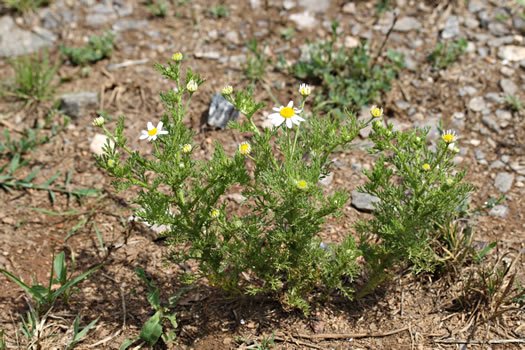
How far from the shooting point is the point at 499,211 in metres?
3.38

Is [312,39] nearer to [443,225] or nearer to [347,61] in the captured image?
[347,61]

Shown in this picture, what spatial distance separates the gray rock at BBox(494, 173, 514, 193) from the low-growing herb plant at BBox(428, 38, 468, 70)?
1199 mm

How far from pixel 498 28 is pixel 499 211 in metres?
2.08

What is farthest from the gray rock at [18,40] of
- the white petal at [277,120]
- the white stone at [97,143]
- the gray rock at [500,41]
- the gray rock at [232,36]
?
the gray rock at [500,41]

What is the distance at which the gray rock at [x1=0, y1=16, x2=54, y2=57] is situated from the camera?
4898 millimetres

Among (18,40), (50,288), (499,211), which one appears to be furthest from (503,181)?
(18,40)

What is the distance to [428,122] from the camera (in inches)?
159

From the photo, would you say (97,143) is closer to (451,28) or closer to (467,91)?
(467,91)

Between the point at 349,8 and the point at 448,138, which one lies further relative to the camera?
the point at 349,8

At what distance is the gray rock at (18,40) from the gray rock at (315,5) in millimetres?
2460

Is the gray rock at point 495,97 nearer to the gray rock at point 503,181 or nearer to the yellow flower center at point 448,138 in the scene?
the gray rock at point 503,181

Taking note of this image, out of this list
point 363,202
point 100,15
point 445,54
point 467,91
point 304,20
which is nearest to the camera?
point 363,202

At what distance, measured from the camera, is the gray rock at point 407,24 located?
188 inches

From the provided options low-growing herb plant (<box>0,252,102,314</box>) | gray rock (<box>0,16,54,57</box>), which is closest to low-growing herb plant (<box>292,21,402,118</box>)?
low-growing herb plant (<box>0,252,102,314</box>)
